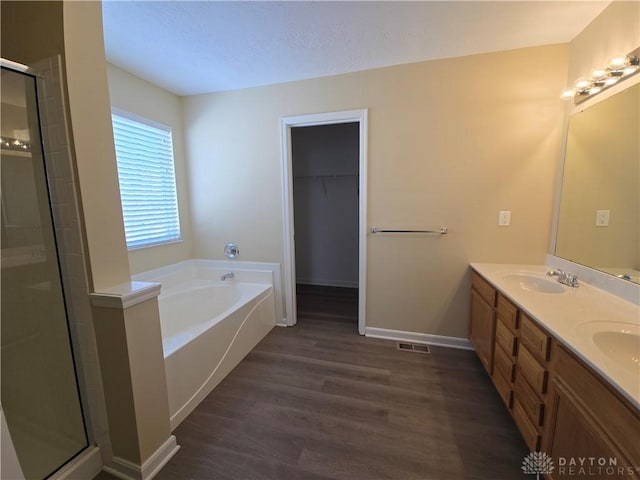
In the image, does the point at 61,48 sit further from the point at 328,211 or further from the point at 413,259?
the point at 328,211

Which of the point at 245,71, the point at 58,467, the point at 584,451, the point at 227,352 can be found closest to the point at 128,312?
the point at 58,467

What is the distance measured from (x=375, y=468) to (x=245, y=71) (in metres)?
3.00

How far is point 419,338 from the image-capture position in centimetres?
248

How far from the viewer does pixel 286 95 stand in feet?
8.23

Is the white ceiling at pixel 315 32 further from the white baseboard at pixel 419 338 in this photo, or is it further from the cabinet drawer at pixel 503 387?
the white baseboard at pixel 419 338

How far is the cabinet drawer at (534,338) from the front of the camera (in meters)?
1.17

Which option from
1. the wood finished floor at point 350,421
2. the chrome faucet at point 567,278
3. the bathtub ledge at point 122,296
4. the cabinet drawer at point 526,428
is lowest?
the wood finished floor at point 350,421

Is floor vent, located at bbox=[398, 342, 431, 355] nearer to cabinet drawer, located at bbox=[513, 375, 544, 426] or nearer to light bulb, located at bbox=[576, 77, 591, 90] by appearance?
cabinet drawer, located at bbox=[513, 375, 544, 426]

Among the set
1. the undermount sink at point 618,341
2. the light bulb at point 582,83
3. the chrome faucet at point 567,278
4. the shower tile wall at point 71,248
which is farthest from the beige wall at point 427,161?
the shower tile wall at point 71,248

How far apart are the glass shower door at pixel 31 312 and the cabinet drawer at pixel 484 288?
2.52m

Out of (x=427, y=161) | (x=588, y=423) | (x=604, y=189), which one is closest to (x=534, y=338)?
(x=588, y=423)

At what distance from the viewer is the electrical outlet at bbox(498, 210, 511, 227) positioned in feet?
7.02

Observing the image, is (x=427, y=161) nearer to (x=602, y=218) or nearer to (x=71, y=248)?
(x=602, y=218)

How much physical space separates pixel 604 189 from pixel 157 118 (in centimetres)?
361
